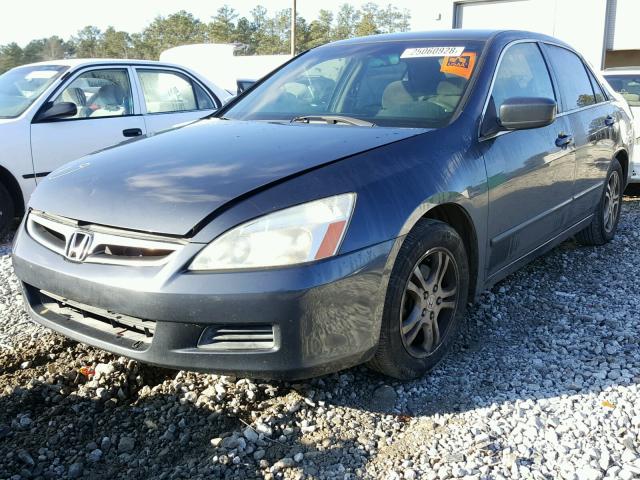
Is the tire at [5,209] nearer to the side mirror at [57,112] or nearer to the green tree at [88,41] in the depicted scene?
the side mirror at [57,112]

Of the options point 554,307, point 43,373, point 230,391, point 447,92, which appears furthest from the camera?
point 554,307

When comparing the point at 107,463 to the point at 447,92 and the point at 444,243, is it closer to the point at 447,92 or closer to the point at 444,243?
the point at 444,243

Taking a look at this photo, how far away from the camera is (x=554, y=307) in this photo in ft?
12.0

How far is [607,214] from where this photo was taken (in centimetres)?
494

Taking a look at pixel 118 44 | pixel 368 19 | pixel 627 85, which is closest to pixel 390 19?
pixel 368 19

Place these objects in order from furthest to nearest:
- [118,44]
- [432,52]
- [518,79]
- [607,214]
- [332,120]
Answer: [118,44]
[607,214]
[518,79]
[432,52]
[332,120]

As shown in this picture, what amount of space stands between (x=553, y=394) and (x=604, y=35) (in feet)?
72.8

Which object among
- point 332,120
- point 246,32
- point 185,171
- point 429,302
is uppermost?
point 246,32

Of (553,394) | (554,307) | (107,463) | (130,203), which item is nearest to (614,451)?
(553,394)

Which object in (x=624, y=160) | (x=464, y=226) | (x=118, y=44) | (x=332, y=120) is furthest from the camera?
(x=118, y=44)

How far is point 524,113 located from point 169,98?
4395 mm

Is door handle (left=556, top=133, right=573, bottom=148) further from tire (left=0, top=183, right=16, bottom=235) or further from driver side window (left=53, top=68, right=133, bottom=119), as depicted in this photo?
tire (left=0, top=183, right=16, bottom=235)

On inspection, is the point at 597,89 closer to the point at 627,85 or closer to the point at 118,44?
the point at 627,85

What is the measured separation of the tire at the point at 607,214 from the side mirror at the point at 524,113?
1.88 m
